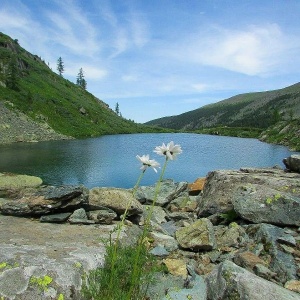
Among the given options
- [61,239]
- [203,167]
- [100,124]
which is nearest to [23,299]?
[61,239]

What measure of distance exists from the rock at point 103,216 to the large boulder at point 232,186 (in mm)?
4818

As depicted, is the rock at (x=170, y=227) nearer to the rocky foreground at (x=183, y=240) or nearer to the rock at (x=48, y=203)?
the rocky foreground at (x=183, y=240)

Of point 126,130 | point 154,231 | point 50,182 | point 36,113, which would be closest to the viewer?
point 154,231

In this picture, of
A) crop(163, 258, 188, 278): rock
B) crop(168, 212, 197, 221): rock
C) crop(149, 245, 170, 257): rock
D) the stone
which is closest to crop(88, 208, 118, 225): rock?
crop(149, 245, 170, 257): rock

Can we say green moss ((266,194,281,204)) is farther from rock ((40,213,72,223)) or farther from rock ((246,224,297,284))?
rock ((40,213,72,223))

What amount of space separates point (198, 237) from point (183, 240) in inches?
20.6

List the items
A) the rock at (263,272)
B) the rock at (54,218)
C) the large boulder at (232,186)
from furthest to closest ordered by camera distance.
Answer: the large boulder at (232,186) → the rock at (54,218) → the rock at (263,272)

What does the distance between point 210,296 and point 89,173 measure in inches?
1396

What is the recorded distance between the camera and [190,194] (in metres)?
23.2

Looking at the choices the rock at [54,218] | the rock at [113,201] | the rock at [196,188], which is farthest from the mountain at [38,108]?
the rock at [54,218]

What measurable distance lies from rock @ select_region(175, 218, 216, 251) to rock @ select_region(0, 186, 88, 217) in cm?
442

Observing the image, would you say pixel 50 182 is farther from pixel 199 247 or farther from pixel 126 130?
pixel 126 130

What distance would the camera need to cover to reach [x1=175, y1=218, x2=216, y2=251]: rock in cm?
1018

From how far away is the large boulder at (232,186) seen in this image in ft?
43.8
